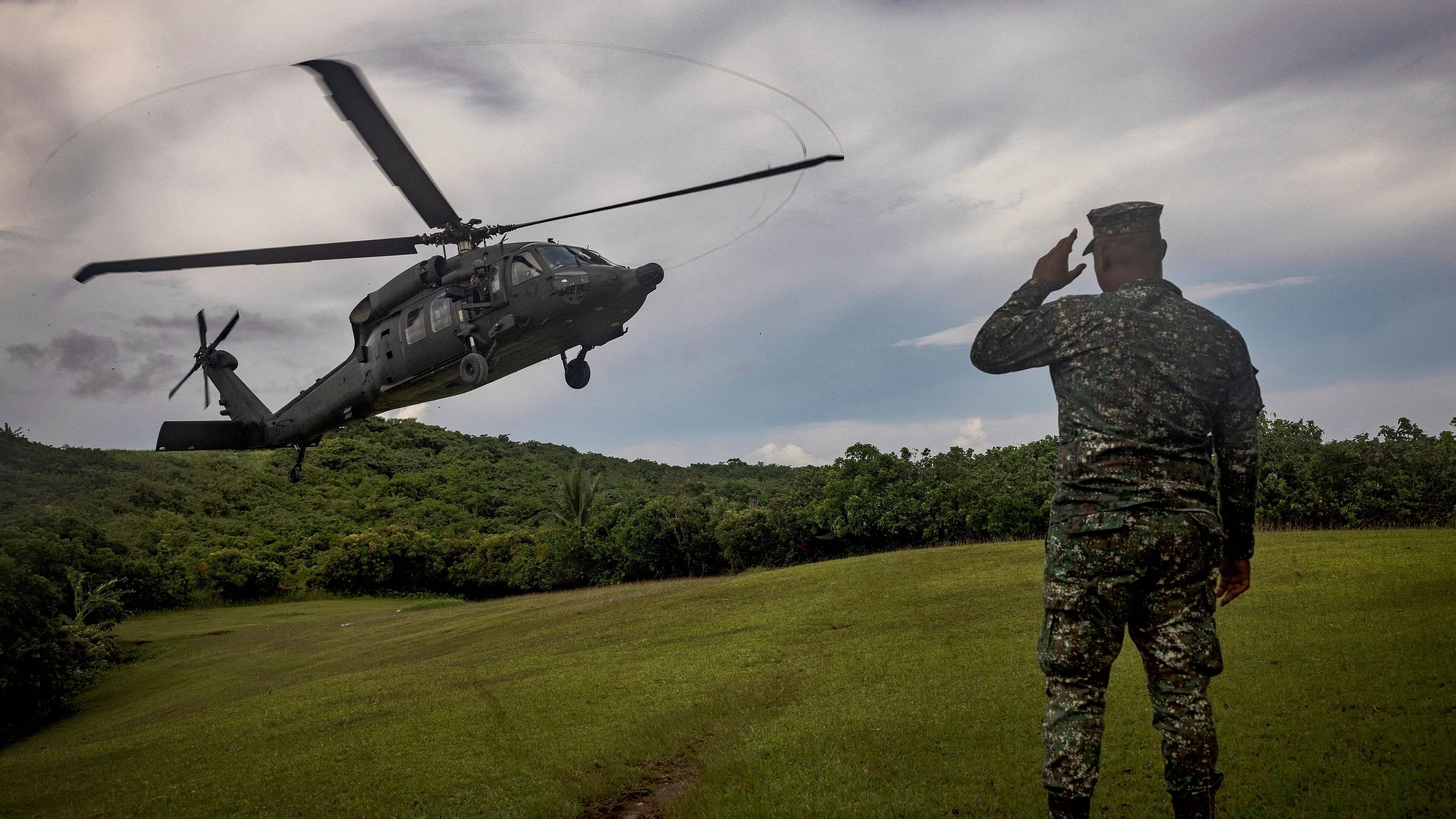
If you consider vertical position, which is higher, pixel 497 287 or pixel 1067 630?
pixel 497 287

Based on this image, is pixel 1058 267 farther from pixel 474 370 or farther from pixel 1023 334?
pixel 474 370

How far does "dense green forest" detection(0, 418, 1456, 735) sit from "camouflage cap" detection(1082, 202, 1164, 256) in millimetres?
32913

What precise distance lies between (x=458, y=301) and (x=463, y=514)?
2676 inches

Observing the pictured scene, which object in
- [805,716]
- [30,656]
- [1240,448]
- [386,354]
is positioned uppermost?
[386,354]

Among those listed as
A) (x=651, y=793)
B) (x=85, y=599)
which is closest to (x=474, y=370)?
(x=651, y=793)

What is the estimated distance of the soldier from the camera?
4.10 m

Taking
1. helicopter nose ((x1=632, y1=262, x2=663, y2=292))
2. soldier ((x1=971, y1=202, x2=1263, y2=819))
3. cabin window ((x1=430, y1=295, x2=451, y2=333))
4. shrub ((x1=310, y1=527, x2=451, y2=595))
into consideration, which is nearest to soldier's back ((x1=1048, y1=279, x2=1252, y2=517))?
soldier ((x1=971, y1=202, x2=1263, y2=819))

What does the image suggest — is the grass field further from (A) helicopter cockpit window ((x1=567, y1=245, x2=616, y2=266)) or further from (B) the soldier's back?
(A) helicopter cockpit window ((x1=567, y1=245, x2=616, y2=266))

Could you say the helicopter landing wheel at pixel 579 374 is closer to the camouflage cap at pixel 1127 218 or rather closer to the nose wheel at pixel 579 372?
the nose wheel at pixel 579 372

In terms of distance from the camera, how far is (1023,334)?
4.63 meters

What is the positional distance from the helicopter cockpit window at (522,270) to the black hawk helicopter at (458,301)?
14mm

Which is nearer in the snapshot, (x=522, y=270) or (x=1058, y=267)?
(x=1058, y=267)

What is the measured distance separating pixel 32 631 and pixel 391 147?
26862 millimetres

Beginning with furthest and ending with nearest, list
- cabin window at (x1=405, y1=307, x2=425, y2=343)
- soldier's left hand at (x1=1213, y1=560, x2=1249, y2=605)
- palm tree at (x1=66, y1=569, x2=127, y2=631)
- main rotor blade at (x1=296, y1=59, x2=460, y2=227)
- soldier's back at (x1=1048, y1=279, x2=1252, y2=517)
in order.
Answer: palm tree at (x1=66, y1=569, x2=127, y2=631)
cabin window at (x1=405, y1=307, x2=425, y2=343)
main rotor blade at (x1=296, y1=59, x2=460, y2=227)
soldier's left hand at (x1=1213, y1=560, x2=1249, y2=605)
soldier's back at (x1=1048, y1=279, x2=1252, y2=517)
